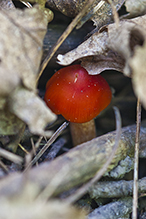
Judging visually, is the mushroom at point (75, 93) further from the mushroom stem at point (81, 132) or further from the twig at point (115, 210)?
the twig at point (115, 210)

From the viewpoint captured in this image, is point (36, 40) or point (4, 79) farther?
point (36, 40)

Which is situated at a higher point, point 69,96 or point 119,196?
point 69,96

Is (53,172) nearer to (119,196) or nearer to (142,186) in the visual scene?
(119,196)

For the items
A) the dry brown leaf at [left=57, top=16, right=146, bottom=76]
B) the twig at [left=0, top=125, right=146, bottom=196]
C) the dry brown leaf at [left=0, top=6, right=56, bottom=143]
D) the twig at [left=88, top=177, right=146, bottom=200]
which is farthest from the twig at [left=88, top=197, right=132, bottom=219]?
the dry brown leaf at [left=57, top=16, right=146, bottom=76]

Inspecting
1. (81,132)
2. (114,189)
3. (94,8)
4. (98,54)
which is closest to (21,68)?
(98,54)

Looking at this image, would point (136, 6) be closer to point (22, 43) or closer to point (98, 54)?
point (98, 54)

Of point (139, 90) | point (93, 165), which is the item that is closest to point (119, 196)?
point (93, 165)

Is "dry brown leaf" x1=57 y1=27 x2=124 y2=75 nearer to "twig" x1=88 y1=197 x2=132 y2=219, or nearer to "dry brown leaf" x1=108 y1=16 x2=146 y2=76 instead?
"dry brown leaf" x1=108 y1=16 x2=146 y2=76
